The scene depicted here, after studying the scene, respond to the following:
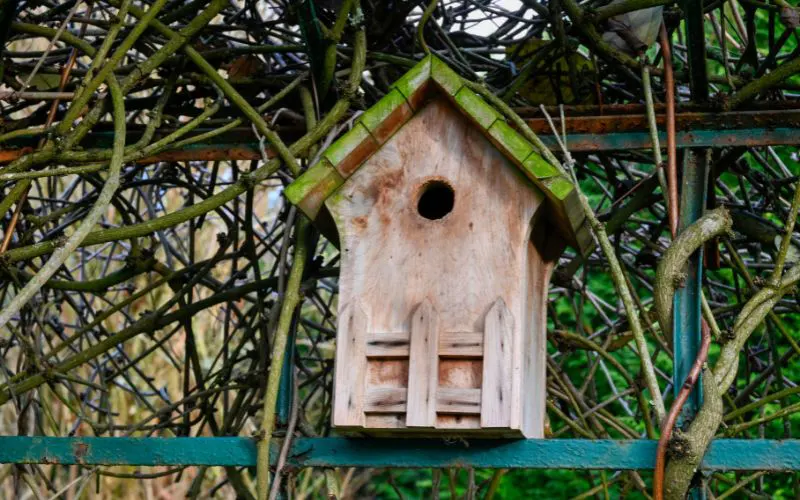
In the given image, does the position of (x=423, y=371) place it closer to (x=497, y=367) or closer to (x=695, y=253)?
(x=497, y=367)

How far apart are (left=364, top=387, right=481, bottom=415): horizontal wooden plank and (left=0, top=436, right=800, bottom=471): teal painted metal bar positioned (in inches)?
5.6

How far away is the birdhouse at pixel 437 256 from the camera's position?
2.17 meters

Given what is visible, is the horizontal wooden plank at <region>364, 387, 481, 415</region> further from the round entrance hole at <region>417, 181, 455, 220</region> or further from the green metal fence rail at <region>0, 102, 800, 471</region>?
the round entrance hole at <region>417, 181, 455, 220</region>

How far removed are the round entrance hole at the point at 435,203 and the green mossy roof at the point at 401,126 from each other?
0.53ft

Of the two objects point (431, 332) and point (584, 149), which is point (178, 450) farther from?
point (584, 149)

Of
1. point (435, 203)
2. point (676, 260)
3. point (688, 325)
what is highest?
point (435, 203)

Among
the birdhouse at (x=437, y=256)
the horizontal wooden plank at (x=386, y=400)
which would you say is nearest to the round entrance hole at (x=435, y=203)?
the birdhouse at (x=437, y=256)

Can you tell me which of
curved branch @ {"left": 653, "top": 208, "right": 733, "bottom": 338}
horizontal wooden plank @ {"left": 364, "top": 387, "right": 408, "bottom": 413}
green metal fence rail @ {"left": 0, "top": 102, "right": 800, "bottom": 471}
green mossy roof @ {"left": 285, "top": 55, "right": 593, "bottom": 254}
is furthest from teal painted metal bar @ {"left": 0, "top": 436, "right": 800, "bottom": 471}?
green mossy roof @ {"left": 285, "top": 55, "right": 593, "bottom": 254}

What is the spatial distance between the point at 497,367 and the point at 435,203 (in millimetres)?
487

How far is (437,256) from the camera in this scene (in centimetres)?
227

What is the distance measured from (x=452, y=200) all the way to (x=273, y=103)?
514 millimetres

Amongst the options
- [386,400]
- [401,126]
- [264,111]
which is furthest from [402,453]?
[264,111]

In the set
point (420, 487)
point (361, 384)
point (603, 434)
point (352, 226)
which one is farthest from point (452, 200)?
point (420, 487)

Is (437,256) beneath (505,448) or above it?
above
